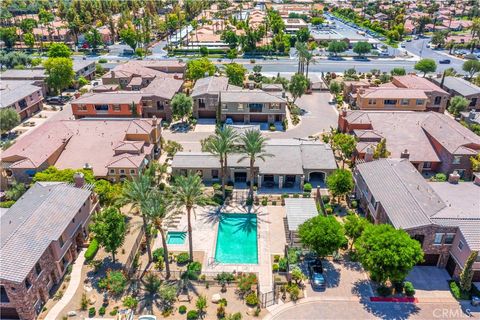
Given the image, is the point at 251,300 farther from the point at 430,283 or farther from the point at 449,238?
the point at 449,238

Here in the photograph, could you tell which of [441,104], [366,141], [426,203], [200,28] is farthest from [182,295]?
[200,28]

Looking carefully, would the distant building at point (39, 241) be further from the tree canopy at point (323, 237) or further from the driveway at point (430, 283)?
the driveway at point (430, 283)

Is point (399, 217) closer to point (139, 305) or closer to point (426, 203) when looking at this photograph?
point (426, 203)

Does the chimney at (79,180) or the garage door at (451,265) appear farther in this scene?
the chimney at (79,180)

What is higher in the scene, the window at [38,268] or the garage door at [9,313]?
the window at [38,268]

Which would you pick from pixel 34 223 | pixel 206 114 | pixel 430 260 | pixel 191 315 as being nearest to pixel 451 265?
pixel 430 260

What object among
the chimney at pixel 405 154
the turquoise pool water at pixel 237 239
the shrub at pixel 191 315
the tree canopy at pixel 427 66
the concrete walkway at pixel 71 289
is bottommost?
the turquoise pool water at pixel 237 239

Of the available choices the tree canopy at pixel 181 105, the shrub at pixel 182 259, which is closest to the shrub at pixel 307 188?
the shrub at pixel 182 259
